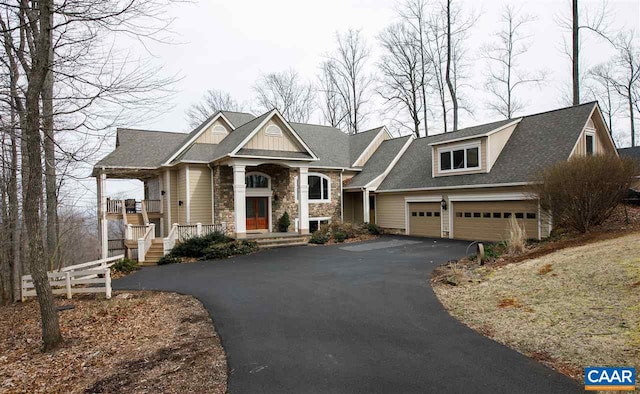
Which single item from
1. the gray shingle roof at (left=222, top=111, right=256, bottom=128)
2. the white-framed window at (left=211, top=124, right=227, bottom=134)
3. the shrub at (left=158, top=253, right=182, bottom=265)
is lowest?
the shrub at (left=158, top=253, right=182, bottom=265)

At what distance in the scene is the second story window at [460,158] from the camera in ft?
57.1

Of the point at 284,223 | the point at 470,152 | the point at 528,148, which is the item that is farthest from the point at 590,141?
the point at 284,223

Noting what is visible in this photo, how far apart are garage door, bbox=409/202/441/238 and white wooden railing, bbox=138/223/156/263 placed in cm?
1306

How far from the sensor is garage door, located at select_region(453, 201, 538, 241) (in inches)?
574

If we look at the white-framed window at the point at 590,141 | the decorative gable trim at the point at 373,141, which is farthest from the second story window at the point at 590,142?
the decorative gable trim at the point at 373,141

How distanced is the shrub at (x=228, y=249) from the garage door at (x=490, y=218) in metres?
9.77

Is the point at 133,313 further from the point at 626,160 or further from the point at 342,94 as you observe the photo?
the point at 342,94

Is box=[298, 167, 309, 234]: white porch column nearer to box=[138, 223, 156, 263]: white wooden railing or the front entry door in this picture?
the front entry door

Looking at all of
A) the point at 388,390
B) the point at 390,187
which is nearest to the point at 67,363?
A: the point at 388,390

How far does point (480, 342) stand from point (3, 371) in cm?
687

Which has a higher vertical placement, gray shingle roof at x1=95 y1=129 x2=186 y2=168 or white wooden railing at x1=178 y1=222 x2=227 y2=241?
gray shingle roof at x1=95 y1=129 x2=186 y2=168

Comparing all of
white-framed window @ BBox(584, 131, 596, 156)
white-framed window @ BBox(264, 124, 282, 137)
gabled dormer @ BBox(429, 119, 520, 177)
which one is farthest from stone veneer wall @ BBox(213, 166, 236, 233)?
white-framed window @ BBox(584, 131, 596, 156)

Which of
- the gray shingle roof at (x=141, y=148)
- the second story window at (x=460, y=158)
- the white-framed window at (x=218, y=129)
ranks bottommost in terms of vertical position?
the second story window at (x=460, y=158)

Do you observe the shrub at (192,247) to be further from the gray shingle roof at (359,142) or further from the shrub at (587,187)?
the shrub at (587,187)
